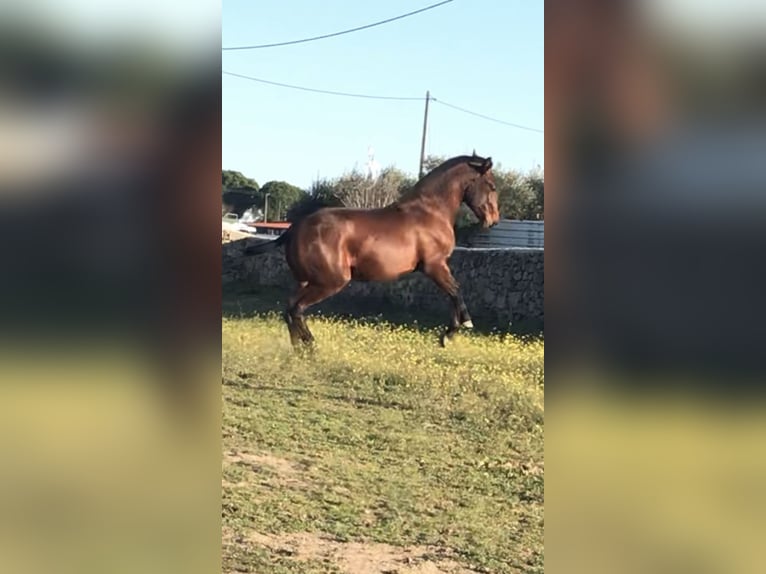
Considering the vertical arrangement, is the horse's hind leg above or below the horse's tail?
below

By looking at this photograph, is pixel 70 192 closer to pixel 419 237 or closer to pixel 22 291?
pixel 22 291

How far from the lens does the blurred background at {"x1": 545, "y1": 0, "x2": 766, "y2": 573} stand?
182cm

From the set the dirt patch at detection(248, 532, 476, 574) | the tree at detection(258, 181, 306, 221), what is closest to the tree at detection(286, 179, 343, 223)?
the tree at detection(258, 181, 306, 221)

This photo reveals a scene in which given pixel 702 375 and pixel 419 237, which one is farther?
pixel 419 237

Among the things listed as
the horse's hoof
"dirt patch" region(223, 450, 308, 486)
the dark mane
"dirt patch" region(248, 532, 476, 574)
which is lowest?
"dirt patch" region(248, 532, 476, 574)

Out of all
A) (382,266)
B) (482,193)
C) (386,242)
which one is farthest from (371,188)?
(482,193)

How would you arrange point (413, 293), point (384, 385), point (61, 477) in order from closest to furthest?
point (61, 477)
point (384, 385)
point (413, 293)

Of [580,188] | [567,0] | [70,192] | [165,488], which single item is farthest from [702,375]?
[70,192]

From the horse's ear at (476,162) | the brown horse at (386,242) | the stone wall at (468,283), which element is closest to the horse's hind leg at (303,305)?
the brown horse at (386,242)

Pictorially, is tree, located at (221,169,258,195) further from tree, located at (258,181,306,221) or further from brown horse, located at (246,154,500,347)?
brown horse, located at (246,154,500,347)

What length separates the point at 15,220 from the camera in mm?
1860

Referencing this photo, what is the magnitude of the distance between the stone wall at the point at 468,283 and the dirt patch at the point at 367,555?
107cm

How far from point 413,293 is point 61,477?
1827 mm

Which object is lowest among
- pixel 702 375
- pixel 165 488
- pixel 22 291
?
pixel 165 488
